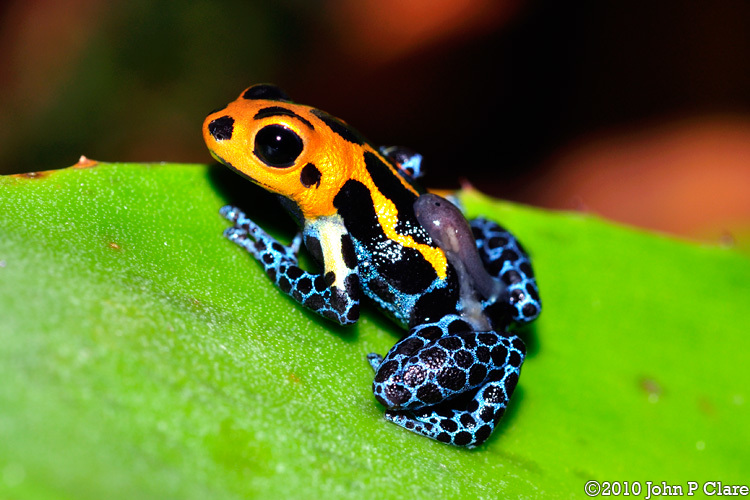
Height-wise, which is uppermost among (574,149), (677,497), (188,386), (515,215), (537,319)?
(188,386)

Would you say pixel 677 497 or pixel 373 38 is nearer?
pixel 677 497

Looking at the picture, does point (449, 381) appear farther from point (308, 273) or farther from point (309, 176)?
point (309, 176)

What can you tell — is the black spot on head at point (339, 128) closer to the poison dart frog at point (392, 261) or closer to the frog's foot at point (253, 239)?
the poison dart frog at point (392, 261)

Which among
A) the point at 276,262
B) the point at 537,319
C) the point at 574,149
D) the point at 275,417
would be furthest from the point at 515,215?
the point at 574,149

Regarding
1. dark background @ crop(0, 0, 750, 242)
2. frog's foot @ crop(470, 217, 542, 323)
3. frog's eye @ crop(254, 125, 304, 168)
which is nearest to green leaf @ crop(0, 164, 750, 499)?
frog's foot @ crop(470, 217, 542, 323)

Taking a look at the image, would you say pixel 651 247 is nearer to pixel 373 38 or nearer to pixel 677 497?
pixel 677 497

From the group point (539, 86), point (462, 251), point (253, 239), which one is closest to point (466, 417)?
point (462, 251)
